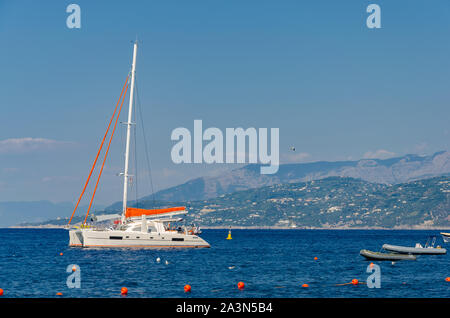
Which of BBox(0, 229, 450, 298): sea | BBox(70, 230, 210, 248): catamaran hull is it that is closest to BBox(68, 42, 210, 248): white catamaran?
BBox(70, 230, 210, 248): catamaran hull

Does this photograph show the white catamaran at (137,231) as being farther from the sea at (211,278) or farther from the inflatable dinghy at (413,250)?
the inflatable dinghy at (413,250)

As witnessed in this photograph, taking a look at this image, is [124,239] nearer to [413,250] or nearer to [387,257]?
[387,257]

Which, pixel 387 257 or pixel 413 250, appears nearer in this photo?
pixel 387 257

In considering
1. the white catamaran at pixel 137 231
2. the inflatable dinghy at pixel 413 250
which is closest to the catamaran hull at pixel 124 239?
the white catamaran at pixel 137 231

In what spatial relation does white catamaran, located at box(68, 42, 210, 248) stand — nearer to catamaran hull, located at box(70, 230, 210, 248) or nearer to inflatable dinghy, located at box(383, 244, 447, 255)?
catamaran hull, located at box(70, 230, 210, 248)

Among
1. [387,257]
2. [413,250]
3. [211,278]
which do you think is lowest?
[413,250]

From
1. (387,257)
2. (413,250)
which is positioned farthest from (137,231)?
(413,250)

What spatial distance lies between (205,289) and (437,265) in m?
40.3

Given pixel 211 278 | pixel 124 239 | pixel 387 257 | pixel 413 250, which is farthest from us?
pixel 413 250

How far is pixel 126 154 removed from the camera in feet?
299

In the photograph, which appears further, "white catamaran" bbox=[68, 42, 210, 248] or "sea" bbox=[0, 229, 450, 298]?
"white catamaran" bbox=[68, 42, 210, 248]
